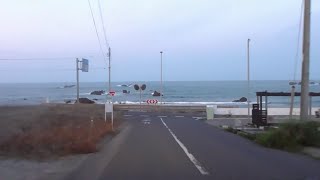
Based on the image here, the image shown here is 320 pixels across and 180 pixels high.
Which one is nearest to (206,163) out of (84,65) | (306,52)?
(306,52)

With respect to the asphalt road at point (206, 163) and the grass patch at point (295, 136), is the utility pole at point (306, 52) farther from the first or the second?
the asphalt road at point (206, 163)

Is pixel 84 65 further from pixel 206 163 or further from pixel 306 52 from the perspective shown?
pixel 206 163

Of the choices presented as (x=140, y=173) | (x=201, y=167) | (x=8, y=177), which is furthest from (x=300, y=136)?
(x=8, y=177)

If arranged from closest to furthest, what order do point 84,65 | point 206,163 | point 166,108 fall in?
point 206,163 < point 166,108 < point 84,65

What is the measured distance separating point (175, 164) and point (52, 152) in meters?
5.17

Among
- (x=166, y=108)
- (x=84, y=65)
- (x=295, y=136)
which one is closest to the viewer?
(x=295, y=136)

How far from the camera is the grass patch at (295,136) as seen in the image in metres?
21.8

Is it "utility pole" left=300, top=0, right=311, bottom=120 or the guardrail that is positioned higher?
"utility pole" left=300, top=0, right=311, bottom=120

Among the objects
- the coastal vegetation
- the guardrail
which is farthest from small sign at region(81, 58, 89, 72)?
the coastal vegetation

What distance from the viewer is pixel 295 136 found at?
72.6ft

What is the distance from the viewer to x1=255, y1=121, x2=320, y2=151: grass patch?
859 inches

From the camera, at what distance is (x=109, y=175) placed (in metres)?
13.1

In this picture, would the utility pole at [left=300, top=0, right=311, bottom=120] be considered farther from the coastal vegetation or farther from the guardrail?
the guardrail

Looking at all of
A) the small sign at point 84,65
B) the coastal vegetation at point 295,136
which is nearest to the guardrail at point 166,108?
the small sign at point 84,65
